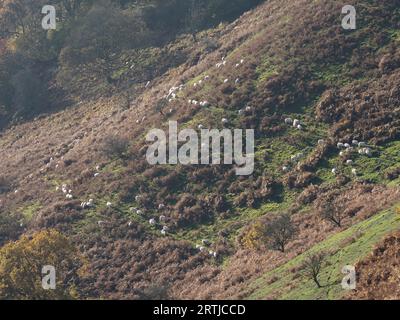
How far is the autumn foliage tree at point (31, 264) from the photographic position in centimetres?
3606

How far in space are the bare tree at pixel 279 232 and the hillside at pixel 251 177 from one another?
0.48m

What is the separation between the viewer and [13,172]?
68625 mm

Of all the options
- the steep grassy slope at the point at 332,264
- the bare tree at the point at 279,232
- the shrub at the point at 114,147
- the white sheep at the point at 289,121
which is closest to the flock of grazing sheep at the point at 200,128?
the white sheep at the point at 289,121

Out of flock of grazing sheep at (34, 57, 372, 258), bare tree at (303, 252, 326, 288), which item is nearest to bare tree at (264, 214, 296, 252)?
flock of grazing sheep at (34, 57, 372, 258)

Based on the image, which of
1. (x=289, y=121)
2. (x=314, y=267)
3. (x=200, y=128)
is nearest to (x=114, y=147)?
(x=200, y=128)

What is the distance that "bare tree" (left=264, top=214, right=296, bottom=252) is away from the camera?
3816 centimetres

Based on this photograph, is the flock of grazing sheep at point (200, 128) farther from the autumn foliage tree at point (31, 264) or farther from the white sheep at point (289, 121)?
the autumn foliage tree at point (31, 264)

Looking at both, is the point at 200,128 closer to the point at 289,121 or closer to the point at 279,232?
the point at 289,121

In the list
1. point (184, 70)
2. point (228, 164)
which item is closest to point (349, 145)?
point (228, 164)

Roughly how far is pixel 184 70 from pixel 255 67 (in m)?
15.8

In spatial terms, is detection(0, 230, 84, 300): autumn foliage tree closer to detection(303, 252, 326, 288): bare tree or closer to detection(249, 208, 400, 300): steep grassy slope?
detection(249, 208, 400, 300): steep grassy slope

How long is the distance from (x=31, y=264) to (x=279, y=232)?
14.9 m

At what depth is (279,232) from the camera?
125ft

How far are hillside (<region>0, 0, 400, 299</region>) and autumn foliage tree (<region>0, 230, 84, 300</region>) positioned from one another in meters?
0.63
